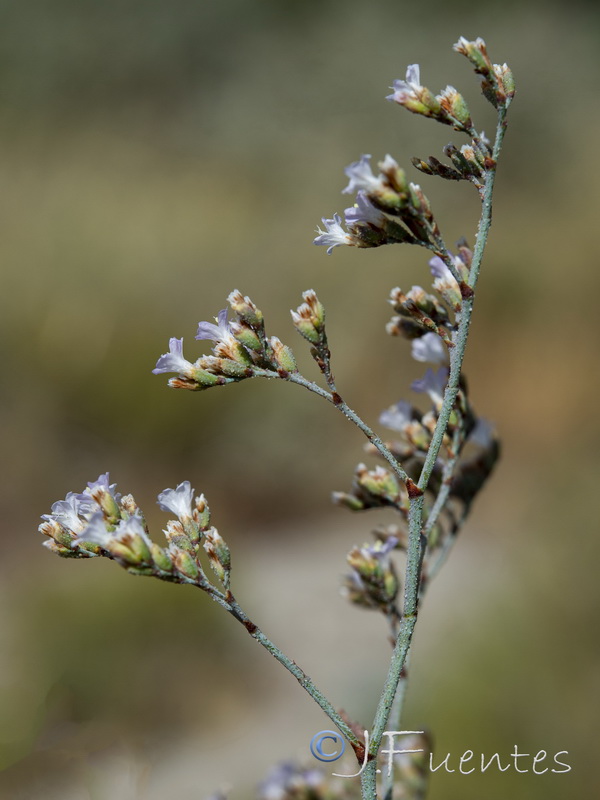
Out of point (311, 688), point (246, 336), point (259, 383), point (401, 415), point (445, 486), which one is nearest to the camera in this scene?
point (311, 688)

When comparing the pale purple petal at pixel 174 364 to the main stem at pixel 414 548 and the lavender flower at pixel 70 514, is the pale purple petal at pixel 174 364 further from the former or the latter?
the main stem at pixel 414 548

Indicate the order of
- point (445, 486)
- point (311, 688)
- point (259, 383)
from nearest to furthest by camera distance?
1. point (311, 688)
2. point (445, 486)
3. point (259, 383)

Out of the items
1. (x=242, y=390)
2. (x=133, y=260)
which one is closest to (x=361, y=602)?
(x=242, y=390)

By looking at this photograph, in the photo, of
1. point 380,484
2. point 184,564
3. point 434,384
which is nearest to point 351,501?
point 380,484

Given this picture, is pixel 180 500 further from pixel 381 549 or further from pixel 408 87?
pixel 408 87

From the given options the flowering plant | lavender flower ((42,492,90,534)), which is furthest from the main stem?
lavender flower ((42,492,90,534))

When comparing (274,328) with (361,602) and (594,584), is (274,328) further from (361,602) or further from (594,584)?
(361,602)

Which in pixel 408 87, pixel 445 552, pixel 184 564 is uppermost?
pixel 408 87

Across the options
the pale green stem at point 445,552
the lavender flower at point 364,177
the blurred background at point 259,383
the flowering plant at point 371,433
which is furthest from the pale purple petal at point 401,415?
the blurred background at point 259,383
